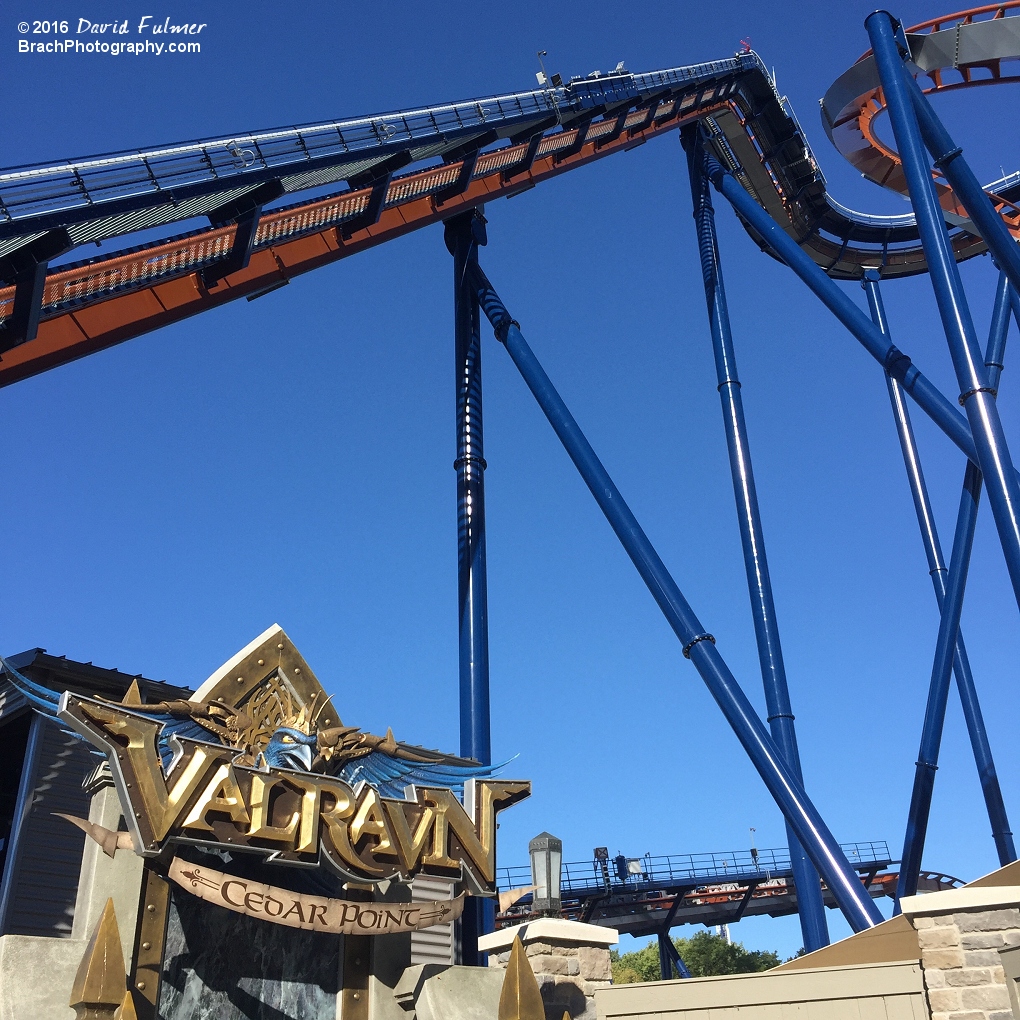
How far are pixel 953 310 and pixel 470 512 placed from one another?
7077 mm

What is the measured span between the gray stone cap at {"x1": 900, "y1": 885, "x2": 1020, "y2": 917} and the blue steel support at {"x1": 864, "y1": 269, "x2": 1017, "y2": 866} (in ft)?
38.5

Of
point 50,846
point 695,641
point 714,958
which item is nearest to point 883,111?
point 695,641

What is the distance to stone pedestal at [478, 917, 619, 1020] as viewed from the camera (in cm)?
862

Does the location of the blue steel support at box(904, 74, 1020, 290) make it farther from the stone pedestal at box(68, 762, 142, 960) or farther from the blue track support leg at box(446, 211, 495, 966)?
the stone pedestal at box(68, 762, 142, 960)

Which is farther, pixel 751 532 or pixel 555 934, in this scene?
pixel 751 532

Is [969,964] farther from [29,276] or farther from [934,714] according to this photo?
[934,714]

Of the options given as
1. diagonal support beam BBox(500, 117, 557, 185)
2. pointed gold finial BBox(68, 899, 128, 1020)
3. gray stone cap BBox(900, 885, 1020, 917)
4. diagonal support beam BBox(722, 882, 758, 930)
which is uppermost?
diagonal support beam BBox(500, 117, 557, 185)

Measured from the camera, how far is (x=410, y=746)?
8.88 m

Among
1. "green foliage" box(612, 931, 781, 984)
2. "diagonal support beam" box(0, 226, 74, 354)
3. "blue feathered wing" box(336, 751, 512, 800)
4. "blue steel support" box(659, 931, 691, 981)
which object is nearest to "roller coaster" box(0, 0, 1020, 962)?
"diagonal support beam" box(0, 226, 74, 354)

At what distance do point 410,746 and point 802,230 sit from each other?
22116 mm

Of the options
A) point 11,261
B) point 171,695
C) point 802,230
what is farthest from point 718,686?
point 802,230

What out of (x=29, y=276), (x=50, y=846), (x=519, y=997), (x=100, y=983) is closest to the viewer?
(x=100, y=983)

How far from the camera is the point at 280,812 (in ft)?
24.4

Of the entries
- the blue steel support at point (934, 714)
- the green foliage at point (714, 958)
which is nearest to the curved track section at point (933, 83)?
the blue steel support at point (934, 714)
